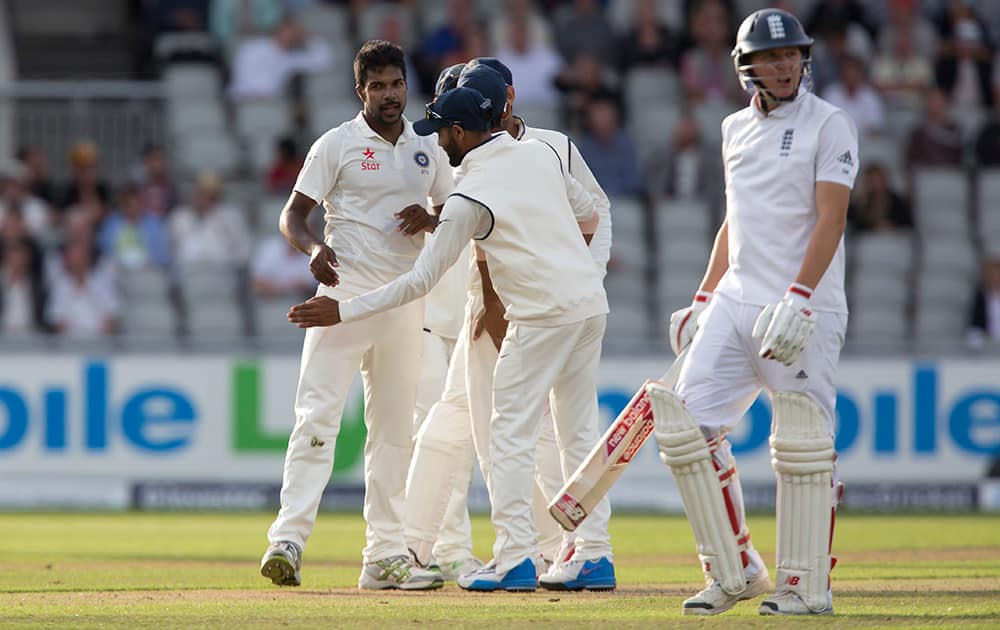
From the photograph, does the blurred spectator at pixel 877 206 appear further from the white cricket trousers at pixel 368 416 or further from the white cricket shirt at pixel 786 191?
the white cricket shirt at pixel 786 191

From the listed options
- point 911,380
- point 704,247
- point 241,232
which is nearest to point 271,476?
point 241,232

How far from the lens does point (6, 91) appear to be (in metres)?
15.2

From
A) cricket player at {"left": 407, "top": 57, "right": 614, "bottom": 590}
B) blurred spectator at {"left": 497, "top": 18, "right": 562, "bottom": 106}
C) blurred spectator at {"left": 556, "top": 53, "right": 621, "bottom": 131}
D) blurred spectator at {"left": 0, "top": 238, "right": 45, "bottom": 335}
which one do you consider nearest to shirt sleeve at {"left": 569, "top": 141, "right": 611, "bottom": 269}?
cricket player at {"left": 407, "top": 57, "right": 614, "bottom": 590}

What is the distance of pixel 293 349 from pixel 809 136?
806cm

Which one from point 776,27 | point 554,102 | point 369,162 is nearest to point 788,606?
point 776,27

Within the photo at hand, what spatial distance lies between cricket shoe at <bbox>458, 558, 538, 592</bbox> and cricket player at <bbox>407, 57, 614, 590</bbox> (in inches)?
12.9

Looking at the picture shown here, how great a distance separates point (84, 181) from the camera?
14.8 meters

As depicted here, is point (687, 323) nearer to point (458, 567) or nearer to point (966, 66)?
point (458, 567)

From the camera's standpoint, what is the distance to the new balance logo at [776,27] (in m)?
5.79

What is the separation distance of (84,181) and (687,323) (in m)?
9.68

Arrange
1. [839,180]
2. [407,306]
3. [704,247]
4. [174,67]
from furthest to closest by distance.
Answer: [174,67]
[704,247]
[407,306]
[839,180]

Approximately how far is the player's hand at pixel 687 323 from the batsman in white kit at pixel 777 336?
0.39 feet

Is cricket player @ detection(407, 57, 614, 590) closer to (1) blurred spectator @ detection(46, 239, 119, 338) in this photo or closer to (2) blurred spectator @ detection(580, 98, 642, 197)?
(1) blurred spectator @ detection(46, 239, 119, 338)

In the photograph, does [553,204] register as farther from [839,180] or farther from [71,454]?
[71,454]
